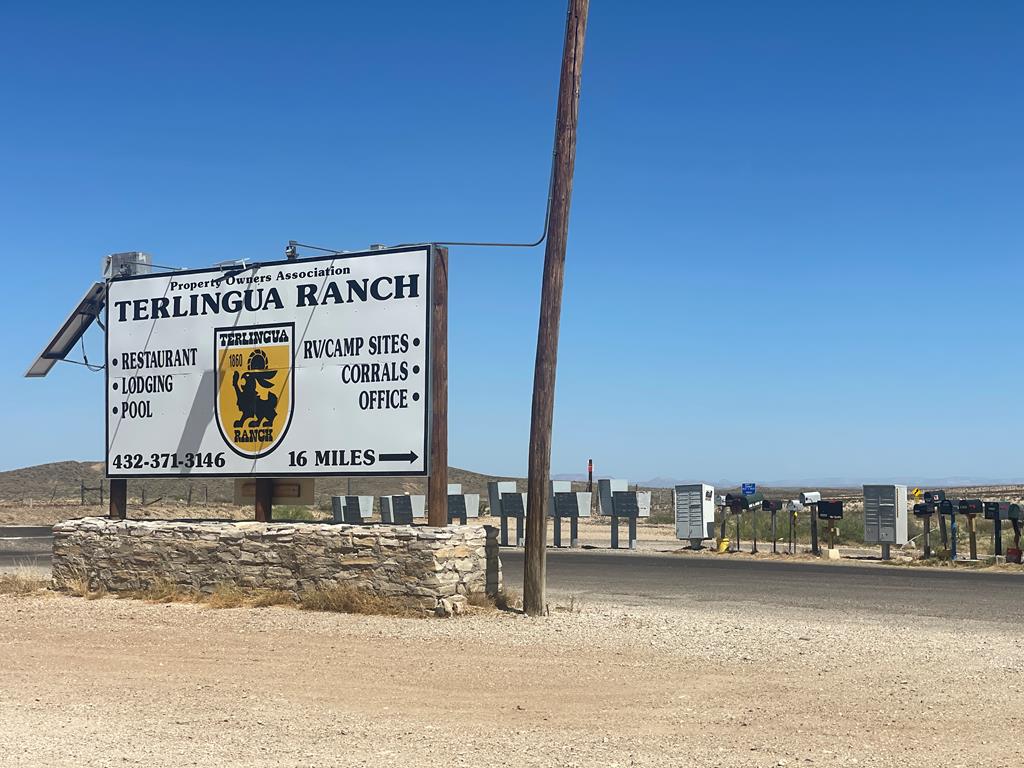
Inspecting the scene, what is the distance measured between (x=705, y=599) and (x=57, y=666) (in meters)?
9.54

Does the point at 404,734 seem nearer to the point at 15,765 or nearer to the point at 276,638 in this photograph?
the point at 15,765

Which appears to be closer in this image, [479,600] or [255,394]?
[479,600]

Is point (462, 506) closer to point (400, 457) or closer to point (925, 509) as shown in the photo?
point (925, 509)

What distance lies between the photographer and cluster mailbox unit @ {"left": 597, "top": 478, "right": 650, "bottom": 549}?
29.3 m

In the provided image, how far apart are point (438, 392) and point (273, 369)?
103 inches

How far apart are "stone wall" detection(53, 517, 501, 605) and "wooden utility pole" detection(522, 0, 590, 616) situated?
838mm

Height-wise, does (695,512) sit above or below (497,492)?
below

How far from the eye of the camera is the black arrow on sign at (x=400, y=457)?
47.2 ft

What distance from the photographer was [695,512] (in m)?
28.8

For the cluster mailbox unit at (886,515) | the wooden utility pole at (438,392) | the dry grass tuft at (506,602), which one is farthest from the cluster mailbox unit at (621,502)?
the wooden utility pole at (438,392)

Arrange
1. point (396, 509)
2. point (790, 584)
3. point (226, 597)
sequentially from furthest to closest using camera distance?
point (396, 509) → point (790, 584) → point (226, 597)

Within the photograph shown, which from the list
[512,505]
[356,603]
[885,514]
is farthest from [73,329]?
[885,514]

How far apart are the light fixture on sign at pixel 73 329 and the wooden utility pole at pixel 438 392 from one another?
19.3 ft

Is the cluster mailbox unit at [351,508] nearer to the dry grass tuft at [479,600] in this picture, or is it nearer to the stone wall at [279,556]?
the stone wall at [279,556]
